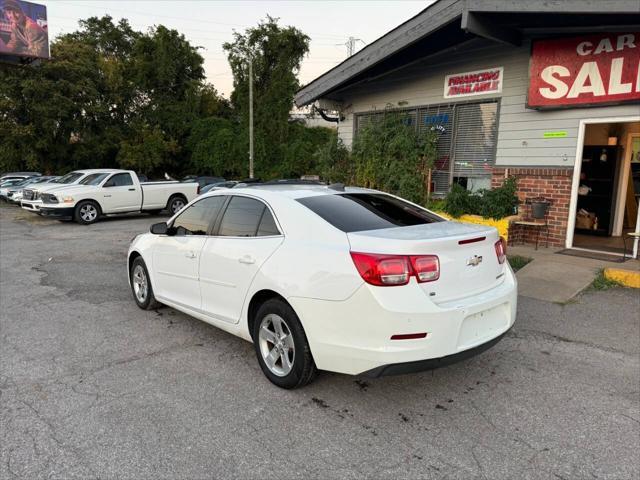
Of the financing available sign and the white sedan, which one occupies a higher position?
the financing available sign

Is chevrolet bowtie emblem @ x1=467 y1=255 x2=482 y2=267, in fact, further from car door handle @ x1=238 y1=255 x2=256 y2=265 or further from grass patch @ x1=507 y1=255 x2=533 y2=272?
grass patch @ x1=507 y1=255 x2=533 y2=272

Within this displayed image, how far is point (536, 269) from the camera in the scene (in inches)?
282

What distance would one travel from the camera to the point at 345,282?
9.96 feet

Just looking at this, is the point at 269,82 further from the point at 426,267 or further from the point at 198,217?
the point at 426,267

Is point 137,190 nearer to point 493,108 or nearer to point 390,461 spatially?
point 493,108

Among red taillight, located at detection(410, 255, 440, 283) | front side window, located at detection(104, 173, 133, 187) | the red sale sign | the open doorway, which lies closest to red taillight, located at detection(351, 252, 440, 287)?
red taillight, located at detection(410, 255, 440, 283)

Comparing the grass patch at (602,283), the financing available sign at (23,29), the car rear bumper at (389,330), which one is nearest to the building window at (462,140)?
the grass patch at (602,283)

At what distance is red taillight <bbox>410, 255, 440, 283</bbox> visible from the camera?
9.89 ft

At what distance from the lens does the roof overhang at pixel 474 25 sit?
6.80m

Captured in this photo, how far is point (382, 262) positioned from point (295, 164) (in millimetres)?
28927

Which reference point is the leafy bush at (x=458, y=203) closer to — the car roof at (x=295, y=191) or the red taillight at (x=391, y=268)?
the car roof at (x=295, y=191)

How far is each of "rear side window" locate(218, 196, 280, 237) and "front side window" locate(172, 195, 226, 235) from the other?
21 cm

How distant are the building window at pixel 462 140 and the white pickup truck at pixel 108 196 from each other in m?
9.59

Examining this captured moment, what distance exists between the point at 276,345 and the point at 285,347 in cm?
10
